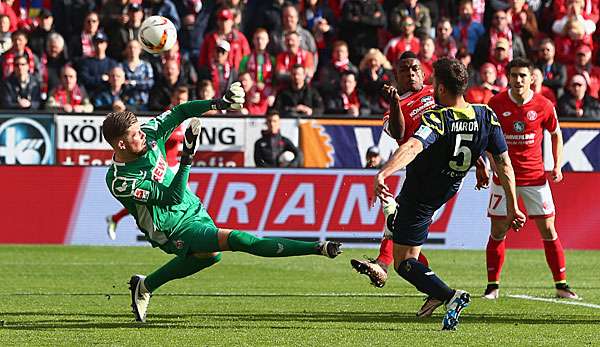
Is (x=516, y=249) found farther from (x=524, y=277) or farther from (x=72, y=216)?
(x=72, y=216)

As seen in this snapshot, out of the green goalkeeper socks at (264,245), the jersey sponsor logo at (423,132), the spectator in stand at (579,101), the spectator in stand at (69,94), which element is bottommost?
the spectator in stand at (579,101)

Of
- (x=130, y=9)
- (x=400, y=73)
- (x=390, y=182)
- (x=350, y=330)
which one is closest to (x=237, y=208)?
(x=390, y=182)

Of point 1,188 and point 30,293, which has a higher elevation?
point 30,293

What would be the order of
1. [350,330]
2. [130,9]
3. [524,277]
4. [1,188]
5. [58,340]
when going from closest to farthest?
1. [58,340]
2. [350,330]
3. [524,277]
4. [1,188]
5. [130,9]

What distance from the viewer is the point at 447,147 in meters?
9.21

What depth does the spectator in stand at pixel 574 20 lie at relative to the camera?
72.6ft

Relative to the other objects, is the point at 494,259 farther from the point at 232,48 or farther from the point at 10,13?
the point at 10,13

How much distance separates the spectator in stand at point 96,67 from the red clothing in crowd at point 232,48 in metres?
1.57

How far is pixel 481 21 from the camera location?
74.1 ft

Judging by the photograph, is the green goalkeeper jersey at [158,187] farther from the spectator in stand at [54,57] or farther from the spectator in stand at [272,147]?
the spectator in stand at [54,57]

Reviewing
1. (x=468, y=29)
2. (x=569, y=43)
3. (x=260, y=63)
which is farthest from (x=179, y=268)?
(x=569, y=43)

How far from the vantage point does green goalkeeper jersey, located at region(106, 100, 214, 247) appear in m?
9.49

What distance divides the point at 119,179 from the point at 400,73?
2739 mm

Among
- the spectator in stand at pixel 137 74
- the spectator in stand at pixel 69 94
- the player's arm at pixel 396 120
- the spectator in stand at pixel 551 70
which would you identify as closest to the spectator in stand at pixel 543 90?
the spectator in stand at pixel 551 70
